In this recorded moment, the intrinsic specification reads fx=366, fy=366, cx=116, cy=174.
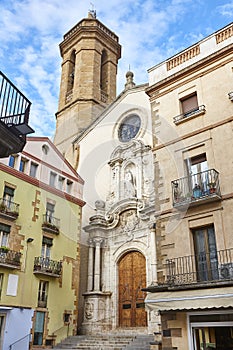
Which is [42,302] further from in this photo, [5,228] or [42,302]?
[5,228]

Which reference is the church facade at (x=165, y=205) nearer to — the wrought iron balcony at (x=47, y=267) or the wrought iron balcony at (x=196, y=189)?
the wrought iron balcony at (x=196, y=189)

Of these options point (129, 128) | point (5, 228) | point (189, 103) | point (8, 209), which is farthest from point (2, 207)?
point (129, 128)

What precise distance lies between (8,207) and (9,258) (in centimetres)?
208

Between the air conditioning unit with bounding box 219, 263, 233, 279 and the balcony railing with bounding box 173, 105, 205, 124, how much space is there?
464cm

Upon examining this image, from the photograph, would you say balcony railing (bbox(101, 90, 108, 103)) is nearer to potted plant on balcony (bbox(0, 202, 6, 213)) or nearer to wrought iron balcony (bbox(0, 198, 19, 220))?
wrought iron balcony (bbox(0, 198, 19, 220))

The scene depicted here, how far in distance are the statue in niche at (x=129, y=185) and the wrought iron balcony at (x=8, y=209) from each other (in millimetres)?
5803

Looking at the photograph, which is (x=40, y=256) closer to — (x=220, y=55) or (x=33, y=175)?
(x=33, y=175)

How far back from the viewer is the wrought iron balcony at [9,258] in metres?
13.7

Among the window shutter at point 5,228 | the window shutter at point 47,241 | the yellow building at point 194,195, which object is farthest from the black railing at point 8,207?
the yellow building at point 194,195

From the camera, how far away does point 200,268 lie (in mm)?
9359

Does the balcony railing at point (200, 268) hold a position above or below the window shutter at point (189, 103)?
below

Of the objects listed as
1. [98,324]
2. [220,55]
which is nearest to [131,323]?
[98,324]

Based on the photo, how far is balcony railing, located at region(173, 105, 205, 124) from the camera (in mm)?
11026

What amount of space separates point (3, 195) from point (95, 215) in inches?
216
